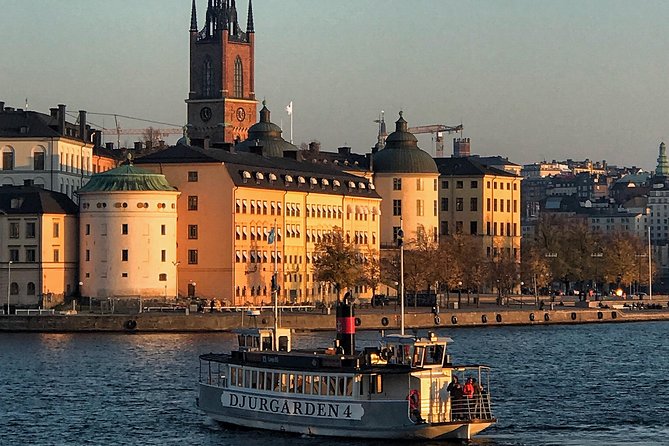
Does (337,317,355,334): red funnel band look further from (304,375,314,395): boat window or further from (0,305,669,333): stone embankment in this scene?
(0,305,669,333): stone embankment

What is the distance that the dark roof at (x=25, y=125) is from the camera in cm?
17588

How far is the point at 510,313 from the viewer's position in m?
162

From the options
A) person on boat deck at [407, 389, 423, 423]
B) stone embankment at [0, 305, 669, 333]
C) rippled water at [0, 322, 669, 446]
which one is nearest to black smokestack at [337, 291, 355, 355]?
rippled water at [0, 322, 669, 446]

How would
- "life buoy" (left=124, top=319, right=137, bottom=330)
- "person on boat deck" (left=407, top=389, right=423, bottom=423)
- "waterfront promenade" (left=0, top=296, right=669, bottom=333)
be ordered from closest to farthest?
"person on boat deck" (left=407, top=389, right=423, bottom=423), "waterfront promenade" (left=0, top=296, right=669, bottom=333), "life buoy" (left=124, top=319, right=137, bottom=330)

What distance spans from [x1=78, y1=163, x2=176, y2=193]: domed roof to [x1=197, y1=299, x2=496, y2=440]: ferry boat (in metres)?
79.4

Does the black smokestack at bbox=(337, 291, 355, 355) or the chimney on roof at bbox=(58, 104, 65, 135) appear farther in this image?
the chimney on roof at bbox=(58, 104, 65, 135)

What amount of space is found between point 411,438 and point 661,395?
1076 inches

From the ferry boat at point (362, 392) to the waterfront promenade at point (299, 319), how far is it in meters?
48.0

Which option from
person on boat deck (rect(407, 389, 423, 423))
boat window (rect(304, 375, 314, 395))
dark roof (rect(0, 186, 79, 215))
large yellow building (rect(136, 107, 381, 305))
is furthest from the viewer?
large yellow building (rect(136, 107, 381, 305))

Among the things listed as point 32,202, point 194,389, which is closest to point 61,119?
point 32,202

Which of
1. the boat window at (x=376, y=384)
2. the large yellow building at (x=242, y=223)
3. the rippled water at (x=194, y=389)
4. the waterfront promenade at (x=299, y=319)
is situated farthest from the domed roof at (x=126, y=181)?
Answer: the boat window at (x=376, y=384)

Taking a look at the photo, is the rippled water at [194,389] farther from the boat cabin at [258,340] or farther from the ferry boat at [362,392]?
the boat cabin at [258,340]

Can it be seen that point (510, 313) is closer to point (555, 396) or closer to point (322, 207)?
point (322, 207)

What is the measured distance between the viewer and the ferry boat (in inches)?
2773
